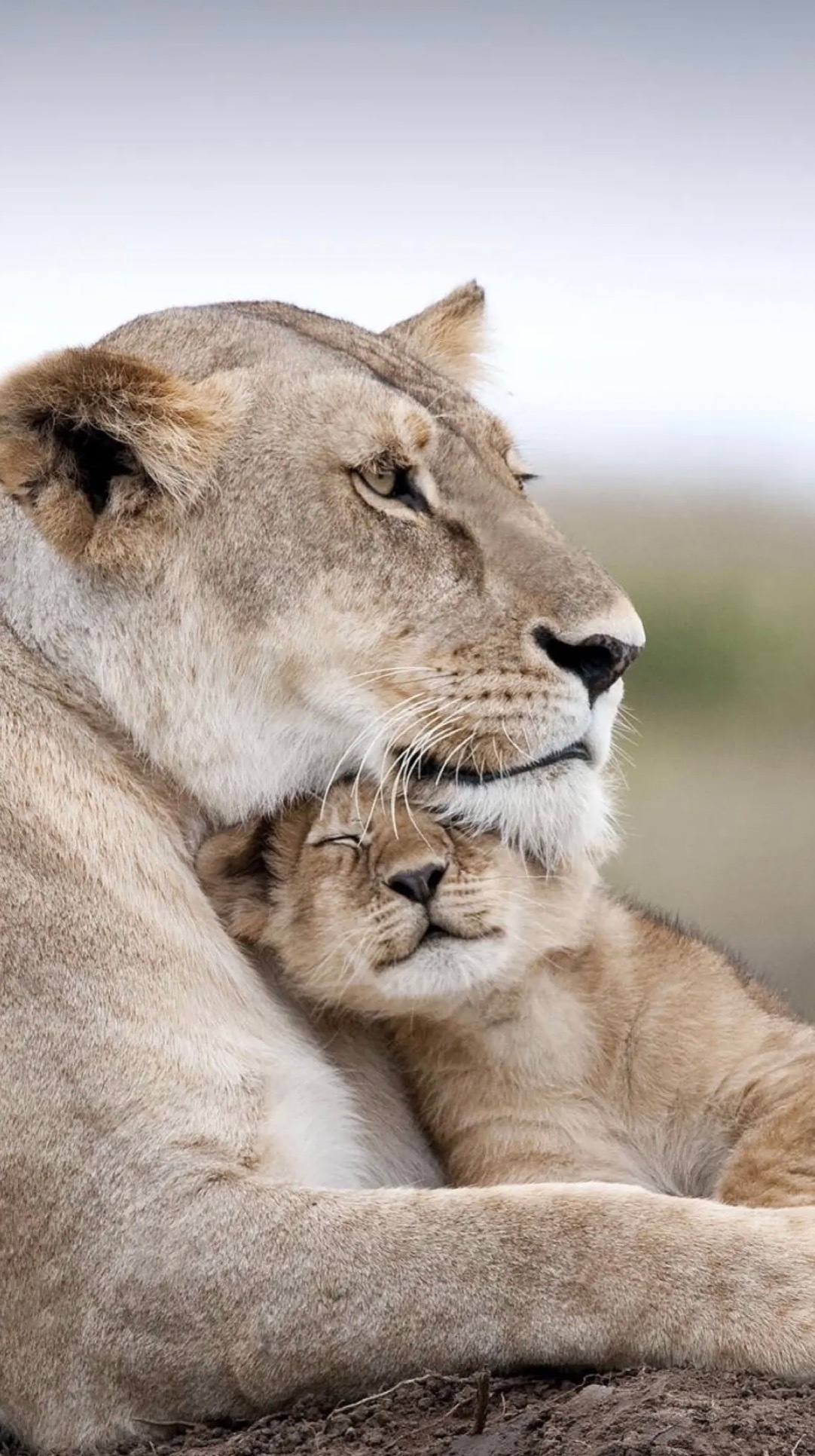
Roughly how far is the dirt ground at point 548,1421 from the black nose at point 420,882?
0.94 meters

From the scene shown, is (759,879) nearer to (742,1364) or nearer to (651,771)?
(651,771)

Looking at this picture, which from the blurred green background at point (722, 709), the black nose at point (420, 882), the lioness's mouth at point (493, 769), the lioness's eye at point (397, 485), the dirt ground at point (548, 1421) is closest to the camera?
the dirt ground at point (548, 1421)

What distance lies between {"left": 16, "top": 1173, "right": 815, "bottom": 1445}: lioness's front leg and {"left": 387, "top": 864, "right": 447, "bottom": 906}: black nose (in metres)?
0.61

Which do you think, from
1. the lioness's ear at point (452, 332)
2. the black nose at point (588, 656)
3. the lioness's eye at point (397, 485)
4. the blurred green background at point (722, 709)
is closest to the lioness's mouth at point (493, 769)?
the black nose at point (588, 656)

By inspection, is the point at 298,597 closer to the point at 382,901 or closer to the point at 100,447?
the point at 100,447

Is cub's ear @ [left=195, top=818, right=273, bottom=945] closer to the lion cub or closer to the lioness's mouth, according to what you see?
the lion cub

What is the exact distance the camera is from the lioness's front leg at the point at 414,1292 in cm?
398

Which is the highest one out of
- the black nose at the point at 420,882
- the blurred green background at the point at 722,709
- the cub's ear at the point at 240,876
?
the black nose at the point at 420,882

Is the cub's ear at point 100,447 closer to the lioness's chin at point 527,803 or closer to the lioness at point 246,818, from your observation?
the lioness at point 246,818

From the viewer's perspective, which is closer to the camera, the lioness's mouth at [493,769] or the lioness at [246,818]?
the lioness at [246,818]

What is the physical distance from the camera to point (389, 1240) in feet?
13.3

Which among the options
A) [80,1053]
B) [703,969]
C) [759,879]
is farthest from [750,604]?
[80,1053]

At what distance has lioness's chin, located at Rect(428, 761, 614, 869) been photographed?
461 centimetres

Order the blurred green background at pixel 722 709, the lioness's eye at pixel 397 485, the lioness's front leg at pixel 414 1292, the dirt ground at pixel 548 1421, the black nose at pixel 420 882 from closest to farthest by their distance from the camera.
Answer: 1. the dirt ground at pixel 548 1421
2. the lioness's front leg at pixel 414 1292
3. the black nose at pixel 420 882
4. the lioness's eye at pixel 397 485
5. the blurred green background at pixel 722 709
